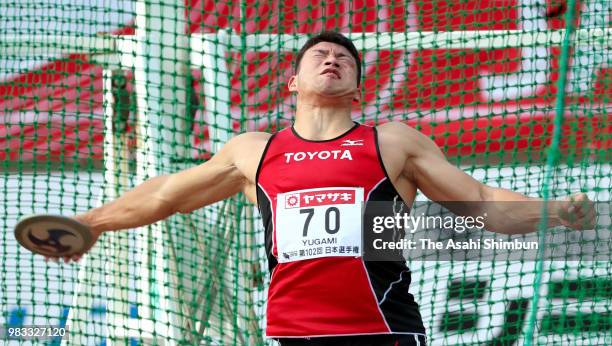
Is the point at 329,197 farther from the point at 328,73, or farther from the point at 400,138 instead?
the point at 328,73

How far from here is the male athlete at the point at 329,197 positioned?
4.06 meters

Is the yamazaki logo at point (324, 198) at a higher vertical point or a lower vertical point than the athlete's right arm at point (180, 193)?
lower

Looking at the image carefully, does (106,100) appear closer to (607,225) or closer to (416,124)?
(416,124)

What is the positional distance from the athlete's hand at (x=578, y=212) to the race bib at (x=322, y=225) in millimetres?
703

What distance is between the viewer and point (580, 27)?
5.38 meters

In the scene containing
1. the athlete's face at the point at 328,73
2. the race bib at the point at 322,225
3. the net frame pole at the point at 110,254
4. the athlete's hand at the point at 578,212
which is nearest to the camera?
the athlete's hand at the point at 578,212

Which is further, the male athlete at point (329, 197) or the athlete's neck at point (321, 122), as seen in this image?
the athlete's neck at point (321, 122)

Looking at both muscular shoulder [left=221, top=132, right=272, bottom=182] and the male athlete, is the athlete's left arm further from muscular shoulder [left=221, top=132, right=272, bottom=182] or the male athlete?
muscular shoulder [left=221, top=132, right=272, bottom=182]

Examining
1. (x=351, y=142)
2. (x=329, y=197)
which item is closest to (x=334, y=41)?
(x=351, y=142)

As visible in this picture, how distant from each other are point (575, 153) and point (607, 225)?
14.5 inches

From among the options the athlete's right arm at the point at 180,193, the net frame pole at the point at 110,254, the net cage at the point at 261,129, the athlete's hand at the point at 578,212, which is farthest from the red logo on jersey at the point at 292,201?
the net frame pole at the point at 110,254

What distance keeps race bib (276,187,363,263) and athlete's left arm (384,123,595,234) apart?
311 mm

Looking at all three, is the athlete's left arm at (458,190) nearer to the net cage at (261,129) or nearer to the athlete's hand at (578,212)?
the athlete's hand at (578,212)

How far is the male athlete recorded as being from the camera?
13.3 ft
